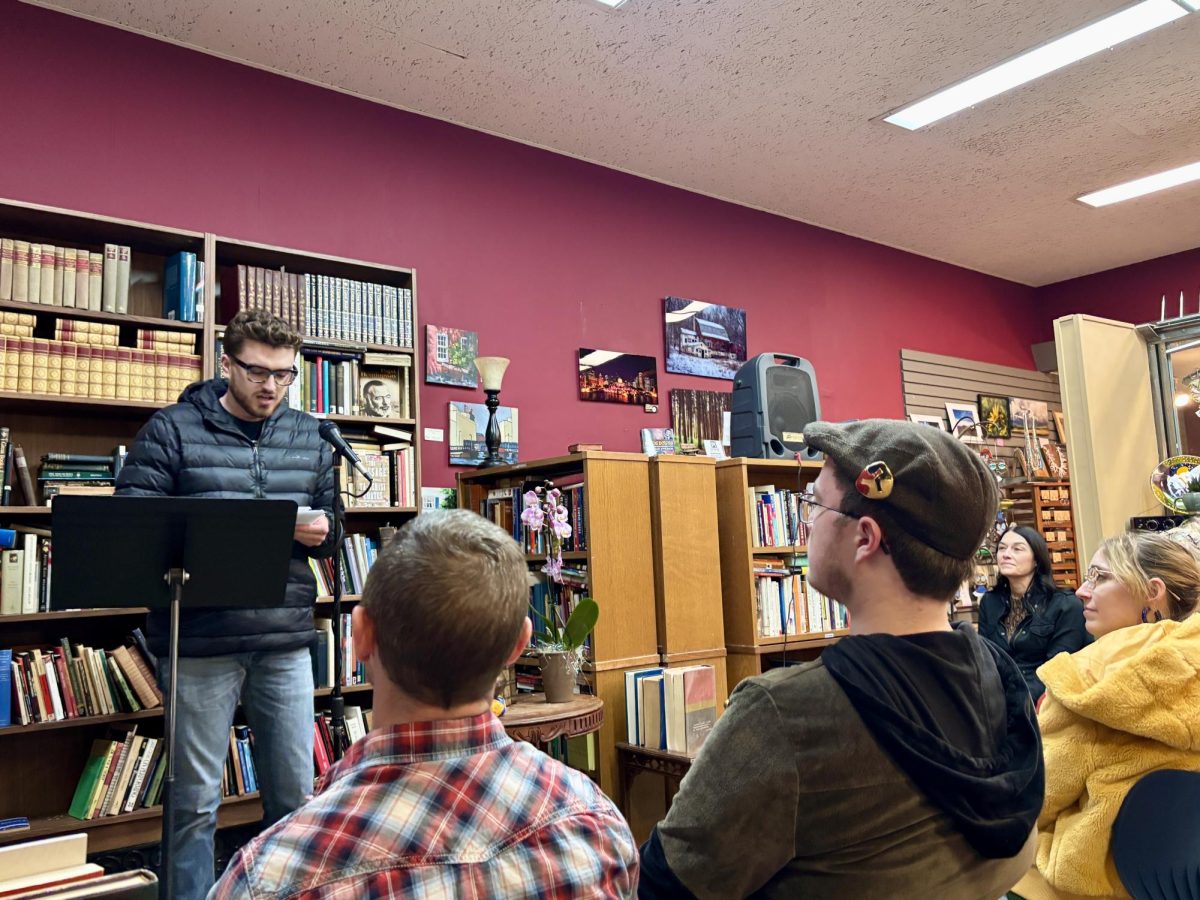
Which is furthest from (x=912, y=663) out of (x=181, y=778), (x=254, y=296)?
(x=254, y=296)

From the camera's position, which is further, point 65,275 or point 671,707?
point 671,707

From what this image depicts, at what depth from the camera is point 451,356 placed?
4.46 meters

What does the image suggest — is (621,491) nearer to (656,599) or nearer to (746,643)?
(656,599)

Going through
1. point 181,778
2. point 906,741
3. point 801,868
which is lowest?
point 181,778

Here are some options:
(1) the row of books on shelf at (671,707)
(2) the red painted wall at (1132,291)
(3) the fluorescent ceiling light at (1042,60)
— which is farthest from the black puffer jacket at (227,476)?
(2) the red painted wall at (1132,291)

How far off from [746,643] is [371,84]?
2.99 metres

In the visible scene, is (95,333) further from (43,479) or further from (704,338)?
(704,338)

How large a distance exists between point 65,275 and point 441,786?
2.97m

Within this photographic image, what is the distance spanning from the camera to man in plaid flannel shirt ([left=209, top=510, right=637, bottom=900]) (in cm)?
86

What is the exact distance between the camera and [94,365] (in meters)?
3.17

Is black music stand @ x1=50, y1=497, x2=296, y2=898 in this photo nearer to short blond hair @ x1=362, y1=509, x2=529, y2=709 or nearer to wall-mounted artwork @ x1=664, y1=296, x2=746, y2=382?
short blond hair @ x1=362, y1=509, x2=529, y2=709

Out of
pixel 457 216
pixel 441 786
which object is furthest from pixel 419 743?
pixel 457 216

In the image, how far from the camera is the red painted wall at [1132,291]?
22.9 ft

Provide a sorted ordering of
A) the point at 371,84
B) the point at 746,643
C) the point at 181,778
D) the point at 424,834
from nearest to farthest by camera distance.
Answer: the point at 424,834 → the point at 181,778 → the point at 746,643 → the point at 371,84
